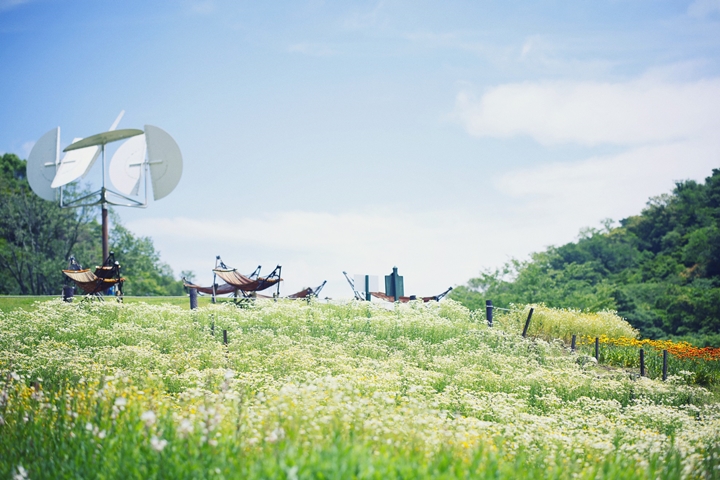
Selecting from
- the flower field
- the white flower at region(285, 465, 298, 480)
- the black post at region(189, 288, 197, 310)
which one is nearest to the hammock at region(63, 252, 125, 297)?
the flower field

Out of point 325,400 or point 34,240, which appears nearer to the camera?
point 325,400

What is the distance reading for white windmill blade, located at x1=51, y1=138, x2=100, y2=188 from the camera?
48.5ft

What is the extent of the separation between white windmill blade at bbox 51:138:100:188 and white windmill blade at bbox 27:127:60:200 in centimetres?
73

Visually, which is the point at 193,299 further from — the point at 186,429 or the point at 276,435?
the point at 276,435

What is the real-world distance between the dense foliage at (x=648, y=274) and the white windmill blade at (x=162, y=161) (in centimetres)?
921

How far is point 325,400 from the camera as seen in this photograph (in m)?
5.09

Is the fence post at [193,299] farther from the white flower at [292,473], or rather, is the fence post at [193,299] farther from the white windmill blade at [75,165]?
the white flower at [292,473]

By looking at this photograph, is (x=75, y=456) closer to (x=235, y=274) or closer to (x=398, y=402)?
(x=398, y=402)

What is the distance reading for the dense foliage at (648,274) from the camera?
19.5m

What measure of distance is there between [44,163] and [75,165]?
1516 millimetres

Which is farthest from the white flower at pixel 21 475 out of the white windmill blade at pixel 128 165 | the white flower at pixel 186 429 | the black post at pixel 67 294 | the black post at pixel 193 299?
the white windmill blade at pixel 128 165

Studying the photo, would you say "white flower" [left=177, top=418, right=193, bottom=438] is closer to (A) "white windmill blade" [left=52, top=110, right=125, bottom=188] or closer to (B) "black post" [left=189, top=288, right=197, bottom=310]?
(B) "black post" [left=189, top=288, right=197, bottom=310]

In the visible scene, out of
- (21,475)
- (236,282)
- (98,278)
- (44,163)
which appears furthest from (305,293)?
(21,475)

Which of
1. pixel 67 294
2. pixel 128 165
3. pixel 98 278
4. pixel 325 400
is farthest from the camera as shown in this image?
pixel 128 165
